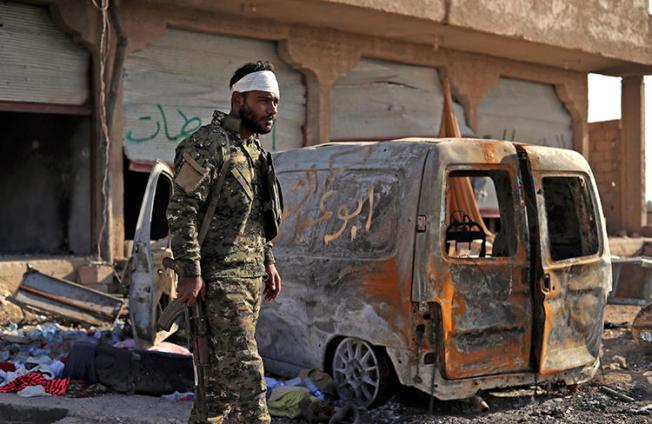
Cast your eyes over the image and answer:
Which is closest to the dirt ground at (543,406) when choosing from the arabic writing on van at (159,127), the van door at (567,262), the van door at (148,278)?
the van door at (567,262)

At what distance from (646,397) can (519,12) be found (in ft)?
27.7

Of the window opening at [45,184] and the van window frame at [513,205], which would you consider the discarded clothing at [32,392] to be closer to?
the van window frame at [513,205]

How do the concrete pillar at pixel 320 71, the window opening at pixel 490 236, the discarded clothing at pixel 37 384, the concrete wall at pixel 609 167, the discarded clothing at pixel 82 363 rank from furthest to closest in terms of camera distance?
1. the concrete wall at pixel 609 167
2. the concrete pillar at pixel 320 71
3. the discarded clothing at pixel 82 363
4. the discarded clothing at pixel 37 384
5. the window opening at pixel 490 236

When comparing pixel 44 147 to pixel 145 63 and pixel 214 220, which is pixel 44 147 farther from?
pixel 214 220

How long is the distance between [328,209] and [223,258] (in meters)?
2.11

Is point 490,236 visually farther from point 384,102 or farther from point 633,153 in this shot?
point 633,153

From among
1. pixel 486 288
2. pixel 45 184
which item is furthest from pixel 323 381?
pixel 45 184

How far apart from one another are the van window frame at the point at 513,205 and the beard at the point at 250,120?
1623 millimetres

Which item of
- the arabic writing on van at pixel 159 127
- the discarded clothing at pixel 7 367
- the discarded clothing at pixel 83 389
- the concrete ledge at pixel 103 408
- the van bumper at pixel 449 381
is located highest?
the arabic writing on van at pixel 159 127

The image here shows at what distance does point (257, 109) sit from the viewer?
420cm

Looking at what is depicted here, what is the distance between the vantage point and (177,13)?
11.0 metres

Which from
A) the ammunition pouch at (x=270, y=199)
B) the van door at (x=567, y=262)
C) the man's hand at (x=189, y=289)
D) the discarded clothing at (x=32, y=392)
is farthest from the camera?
the discarded clothing at (x=32, y=392)

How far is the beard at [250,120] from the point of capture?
13.8 ft

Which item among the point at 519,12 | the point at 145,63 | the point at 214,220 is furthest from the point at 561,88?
the point at 214,220
